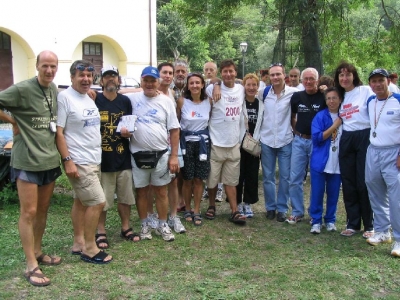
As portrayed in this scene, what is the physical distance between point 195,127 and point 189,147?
0.83 ft

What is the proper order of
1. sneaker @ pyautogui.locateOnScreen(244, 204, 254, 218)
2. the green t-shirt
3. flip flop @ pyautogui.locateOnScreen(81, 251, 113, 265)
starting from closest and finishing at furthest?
the green t-shirt
flip flop @ pyautogui.locateOnScreen(81, 251, 113, 265)
sneaker @ pyautogui.locateOnScreen(244, 204, 254, 218)

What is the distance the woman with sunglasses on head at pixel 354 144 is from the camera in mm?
4641

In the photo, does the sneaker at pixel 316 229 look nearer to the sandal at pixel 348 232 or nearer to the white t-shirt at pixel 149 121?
the sandal at pixel 348 232

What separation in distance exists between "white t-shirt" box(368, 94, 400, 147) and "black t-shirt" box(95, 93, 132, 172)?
257 centimetres

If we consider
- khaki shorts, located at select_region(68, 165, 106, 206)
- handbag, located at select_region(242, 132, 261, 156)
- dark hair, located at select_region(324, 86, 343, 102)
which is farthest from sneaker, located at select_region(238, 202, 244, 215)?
khaki shorts, located at select_region(68, 165, 106, 206)

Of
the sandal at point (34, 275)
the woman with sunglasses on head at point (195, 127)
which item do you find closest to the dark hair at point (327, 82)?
the woman with sunglasses on head at point (195, 127)

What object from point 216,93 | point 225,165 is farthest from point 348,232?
point 216,93

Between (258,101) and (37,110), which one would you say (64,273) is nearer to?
(37,110)

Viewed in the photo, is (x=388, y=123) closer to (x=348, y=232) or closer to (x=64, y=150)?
(x=348, y=232)

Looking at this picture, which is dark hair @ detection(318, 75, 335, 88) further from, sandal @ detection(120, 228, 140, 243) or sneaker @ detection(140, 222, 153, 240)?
sandal @ detection(120, 228, 140, 243)

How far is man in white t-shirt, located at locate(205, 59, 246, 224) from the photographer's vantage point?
5.18m

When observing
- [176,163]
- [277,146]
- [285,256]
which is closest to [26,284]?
[176,163]

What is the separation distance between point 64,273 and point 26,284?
0.34 meters

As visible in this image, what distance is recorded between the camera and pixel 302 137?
17.2 ft
